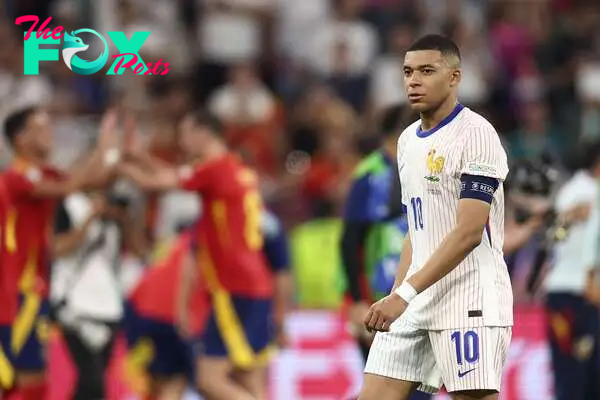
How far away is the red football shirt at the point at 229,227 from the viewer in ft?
35.0

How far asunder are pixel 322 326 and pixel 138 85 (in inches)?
126

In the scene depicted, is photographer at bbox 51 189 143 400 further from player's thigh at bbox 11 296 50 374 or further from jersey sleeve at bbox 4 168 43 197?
jersey sleeve at bbox 4 168 43 197

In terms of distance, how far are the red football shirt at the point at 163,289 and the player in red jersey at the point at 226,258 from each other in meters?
0.68

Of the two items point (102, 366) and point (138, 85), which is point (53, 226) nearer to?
point (102, 366)

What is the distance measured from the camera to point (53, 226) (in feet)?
34.3

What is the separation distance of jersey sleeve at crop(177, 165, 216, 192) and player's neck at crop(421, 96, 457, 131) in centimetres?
421

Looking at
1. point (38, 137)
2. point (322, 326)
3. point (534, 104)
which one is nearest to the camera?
point (38, 137)

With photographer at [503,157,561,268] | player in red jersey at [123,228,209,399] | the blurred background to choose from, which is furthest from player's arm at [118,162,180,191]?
the blurred background

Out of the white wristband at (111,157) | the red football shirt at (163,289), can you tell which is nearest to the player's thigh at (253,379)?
the red football shirt at (163,289)

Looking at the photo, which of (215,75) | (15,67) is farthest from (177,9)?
(15,67)

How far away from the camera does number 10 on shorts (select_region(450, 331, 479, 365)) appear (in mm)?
6348

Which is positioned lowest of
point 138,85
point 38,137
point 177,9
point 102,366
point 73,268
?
point 102,366

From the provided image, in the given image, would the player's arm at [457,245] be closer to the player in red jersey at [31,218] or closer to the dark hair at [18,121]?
the player in red jersey at [31,218]

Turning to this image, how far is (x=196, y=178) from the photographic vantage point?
1056 centimetres
